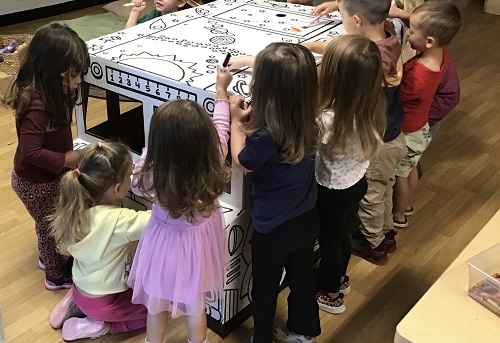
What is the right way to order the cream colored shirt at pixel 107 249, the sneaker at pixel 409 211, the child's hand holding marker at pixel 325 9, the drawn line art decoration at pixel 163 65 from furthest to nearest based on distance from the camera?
the sneaker at pixel 409 211 < the child's hand holding marker at pixel 325 9 < the drawn line art decoration at pixel 163 65 < the cream colored shirt at pixel 107 249

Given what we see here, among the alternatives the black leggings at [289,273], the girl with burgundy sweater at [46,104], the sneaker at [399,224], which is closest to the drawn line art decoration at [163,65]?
the girl with burgundy sweater at [46,104]

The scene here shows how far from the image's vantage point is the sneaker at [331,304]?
175cm

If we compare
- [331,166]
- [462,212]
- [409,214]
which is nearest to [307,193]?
[331,166]

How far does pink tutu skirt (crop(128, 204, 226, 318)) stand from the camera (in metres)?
1.35

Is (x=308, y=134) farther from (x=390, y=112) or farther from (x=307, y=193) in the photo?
(x=390, y=112)

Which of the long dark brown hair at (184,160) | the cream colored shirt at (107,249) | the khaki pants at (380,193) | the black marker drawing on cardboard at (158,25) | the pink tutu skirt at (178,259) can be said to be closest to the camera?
the long dark brown hair at (184,160)

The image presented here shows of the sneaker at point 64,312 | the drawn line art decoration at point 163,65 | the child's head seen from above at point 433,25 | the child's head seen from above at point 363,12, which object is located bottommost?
the sneaker at point 64,312

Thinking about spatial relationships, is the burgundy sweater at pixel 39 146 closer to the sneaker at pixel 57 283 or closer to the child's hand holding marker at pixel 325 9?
the sneaker at pixel 57 283

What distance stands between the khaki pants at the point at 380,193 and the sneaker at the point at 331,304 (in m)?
0.30

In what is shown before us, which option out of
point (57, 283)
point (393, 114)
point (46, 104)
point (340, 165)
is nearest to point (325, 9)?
point (393, 114)

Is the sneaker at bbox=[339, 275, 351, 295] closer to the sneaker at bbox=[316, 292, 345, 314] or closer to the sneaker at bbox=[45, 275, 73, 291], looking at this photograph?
the sneaker at bbox=[316, 292, 345, 314]

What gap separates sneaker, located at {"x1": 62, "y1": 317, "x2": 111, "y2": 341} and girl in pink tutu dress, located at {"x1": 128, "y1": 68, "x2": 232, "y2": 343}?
0.19 m

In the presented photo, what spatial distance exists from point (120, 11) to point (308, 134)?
114 inches

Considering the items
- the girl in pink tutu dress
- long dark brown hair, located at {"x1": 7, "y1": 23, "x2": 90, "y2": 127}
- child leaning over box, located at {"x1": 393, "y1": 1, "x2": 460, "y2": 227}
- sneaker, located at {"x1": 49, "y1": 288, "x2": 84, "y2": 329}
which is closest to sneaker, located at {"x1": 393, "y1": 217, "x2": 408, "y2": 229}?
child leaning over box, located at {"x1": 393, "y1": 1, "x2": 460, "y2": 227}
